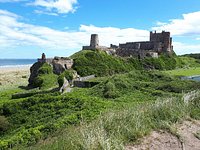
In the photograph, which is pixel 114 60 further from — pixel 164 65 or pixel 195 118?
pixel 195 118

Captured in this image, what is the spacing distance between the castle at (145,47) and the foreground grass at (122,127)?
2488 inches

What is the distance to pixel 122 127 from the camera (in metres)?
8.19

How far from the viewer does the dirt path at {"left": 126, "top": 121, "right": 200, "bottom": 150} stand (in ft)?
27.1

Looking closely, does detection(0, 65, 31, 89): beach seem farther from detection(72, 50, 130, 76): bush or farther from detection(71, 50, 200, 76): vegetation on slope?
detection(71, 50, 200, 76): vegetation on slope

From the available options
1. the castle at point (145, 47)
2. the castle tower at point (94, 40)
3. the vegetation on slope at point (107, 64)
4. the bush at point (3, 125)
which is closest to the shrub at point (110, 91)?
the bush at point (3, 125)

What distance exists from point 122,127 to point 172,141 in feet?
5.73

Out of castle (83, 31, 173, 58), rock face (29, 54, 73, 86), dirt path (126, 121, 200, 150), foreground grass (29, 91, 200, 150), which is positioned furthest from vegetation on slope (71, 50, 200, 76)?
dirt path (126, 121, 200, 150)

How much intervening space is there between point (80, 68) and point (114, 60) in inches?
452

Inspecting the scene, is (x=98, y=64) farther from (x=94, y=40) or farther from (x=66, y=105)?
(x=66, y=105)

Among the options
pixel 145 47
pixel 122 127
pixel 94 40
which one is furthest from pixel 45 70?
pixel 122 127

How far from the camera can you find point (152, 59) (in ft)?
255

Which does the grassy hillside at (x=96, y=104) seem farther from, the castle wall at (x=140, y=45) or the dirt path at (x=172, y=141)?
the castle wall at (x=140, y=45)

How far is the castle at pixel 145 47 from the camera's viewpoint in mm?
77250

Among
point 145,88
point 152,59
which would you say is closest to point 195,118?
point 145,88
